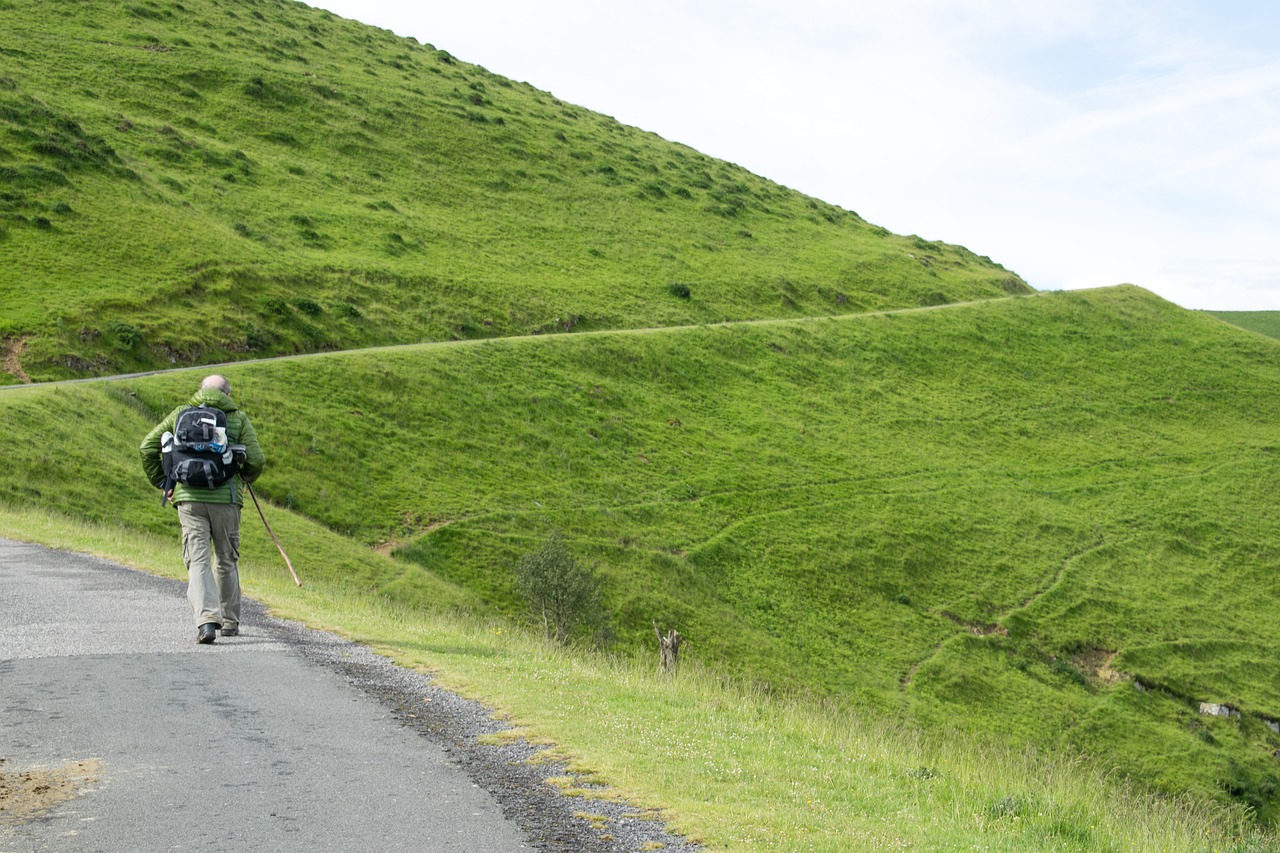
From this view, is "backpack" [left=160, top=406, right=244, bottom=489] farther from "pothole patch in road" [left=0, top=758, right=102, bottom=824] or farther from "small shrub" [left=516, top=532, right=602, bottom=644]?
"small shrub" [left=516, top=532, right=602, bottom=644]

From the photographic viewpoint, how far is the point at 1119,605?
5844 cm

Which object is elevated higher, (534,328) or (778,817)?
(534,328)

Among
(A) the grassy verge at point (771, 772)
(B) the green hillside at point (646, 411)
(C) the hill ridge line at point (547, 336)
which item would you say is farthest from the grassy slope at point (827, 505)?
(A) the grassy verge at point (771, 772)

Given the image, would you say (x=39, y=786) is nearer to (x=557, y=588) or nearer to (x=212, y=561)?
(x=212, y=561)

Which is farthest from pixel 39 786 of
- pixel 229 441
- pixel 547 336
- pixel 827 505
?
pixel 547 336

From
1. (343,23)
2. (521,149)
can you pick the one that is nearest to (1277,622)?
(521,149)

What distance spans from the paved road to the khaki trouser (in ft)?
1.49

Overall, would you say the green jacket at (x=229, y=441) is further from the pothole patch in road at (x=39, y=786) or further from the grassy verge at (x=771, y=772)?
the pothole patch in road at (x=39, y=786)

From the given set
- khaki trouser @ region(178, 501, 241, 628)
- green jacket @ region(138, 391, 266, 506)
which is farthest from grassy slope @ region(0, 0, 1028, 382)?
khaki trouser @ region(178, 501, 241, 628)

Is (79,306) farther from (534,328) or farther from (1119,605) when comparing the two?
(1119,605)

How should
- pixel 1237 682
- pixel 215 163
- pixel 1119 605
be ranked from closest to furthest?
pixel 1237 682 < pixel 1119 605 < pixel 215 163

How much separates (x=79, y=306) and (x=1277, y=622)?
232 ft

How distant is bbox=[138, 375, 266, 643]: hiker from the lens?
13.5m

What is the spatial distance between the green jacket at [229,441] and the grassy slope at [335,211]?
4176cm
